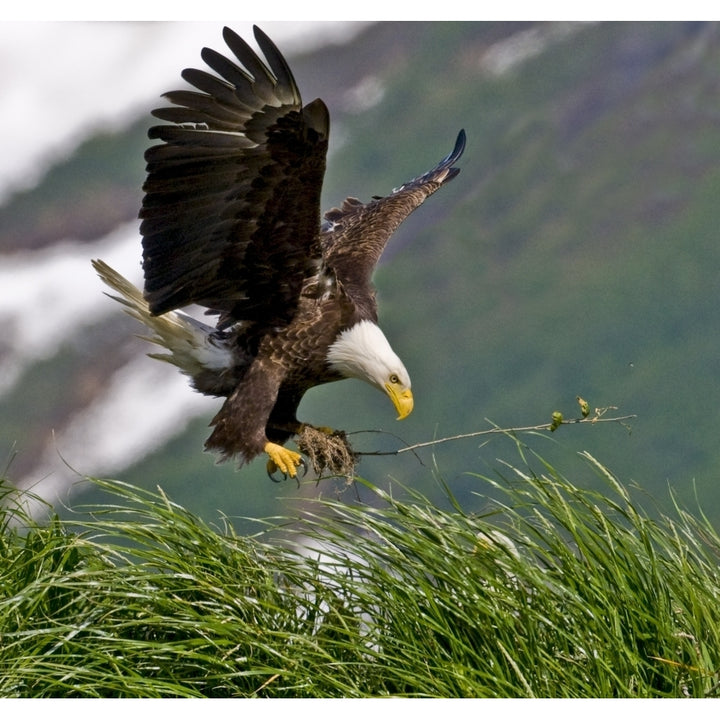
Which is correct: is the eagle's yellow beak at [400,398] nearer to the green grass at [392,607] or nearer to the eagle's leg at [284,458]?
the eagle's leg at [284,458]

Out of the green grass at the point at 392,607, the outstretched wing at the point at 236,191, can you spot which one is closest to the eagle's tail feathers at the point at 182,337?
the outstretched wing at the point at 236,191

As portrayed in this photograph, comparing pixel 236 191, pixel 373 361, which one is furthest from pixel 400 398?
pixel 236 191

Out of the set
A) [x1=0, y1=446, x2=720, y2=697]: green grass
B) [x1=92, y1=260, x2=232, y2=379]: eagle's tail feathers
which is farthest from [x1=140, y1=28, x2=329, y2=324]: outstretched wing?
[x1=0, y1=446, x2=720, y2=697]: green grass

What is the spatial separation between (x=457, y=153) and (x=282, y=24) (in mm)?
985

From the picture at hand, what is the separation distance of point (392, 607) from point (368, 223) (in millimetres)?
1967

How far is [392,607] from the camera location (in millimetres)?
2758

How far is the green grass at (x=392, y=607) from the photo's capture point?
8.63 feet

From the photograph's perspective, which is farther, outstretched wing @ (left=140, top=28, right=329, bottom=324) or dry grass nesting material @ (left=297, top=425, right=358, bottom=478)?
dry grass nesting material @ (left=297, top=425, right=358, bottom=478)

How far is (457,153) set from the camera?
181 inches

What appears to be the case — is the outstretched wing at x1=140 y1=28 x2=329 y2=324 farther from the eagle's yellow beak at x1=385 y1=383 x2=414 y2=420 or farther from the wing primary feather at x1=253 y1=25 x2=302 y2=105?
the eagle's yellow beak at x1=385 y1=383 x2=414 y2=420

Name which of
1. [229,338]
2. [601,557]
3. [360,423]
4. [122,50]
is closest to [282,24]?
[122,50]

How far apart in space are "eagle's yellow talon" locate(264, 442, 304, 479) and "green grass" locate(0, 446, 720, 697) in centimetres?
62

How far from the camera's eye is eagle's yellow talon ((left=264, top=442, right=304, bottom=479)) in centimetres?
368

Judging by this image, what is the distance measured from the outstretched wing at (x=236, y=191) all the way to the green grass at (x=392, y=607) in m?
0.88
